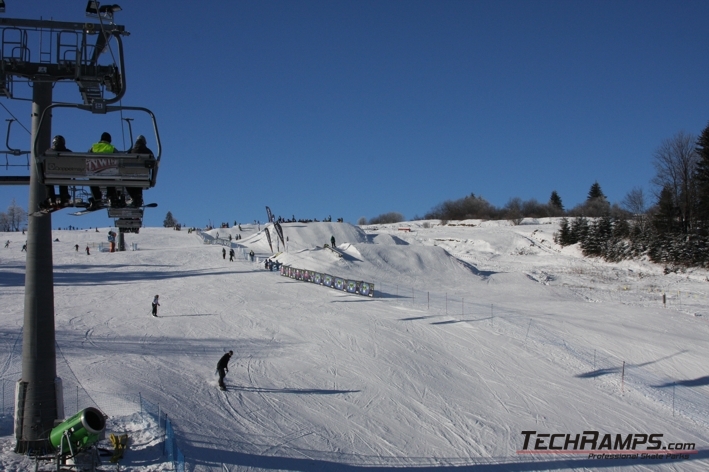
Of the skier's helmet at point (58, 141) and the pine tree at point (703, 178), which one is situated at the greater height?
the pine tree at point (703, 178)

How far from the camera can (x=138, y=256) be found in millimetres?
47906

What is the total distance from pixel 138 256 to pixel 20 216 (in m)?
96.6

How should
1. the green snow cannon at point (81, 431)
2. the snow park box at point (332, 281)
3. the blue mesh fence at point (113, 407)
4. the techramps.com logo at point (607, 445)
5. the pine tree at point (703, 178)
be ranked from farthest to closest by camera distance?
1. the pine tree at point (703, 178)
2. the snow park box at point (332, 281)
3. the techramps.com logo at point (607, 445)
4. the blue mesh fence at point (113, 407)
5. the green snow cannon at point (81, 431)

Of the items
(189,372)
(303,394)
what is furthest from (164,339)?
(303,394)

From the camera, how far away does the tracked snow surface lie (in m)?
12.6

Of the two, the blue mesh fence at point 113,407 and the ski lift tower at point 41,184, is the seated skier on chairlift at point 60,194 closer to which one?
the ski lift tower at point 41,184

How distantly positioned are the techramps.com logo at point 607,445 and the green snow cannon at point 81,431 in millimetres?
10090

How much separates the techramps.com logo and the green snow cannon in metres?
10.1

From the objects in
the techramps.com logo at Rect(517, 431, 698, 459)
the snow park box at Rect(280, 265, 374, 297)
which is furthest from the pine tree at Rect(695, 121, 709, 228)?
the techramps.com logo at Rect(517, 431, 698, 459)

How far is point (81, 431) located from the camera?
8258mm

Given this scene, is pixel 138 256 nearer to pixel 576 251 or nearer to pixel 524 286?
pixel 524 286

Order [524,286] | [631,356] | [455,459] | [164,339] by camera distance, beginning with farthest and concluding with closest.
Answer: [524,286] → [631,356] → [164,339] → [455,459]

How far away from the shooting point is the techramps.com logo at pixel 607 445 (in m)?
14.1

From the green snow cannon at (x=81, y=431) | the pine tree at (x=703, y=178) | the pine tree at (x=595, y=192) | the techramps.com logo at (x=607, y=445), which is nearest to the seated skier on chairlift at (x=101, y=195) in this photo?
the green snow cannon at (x=81, y=431)
